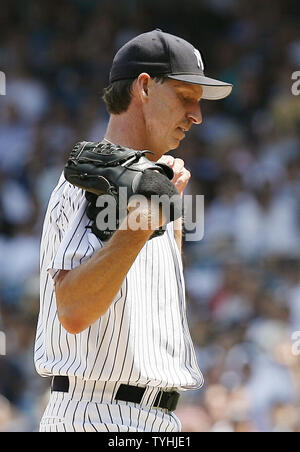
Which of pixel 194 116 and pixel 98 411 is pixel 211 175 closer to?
pixel 194 116

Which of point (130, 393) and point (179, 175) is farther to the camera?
point (179, 175)

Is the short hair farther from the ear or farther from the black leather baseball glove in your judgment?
the black leather baseball glove

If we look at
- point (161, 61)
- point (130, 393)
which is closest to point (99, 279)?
point (130, 393)

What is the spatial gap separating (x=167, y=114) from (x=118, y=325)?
20.7 inches

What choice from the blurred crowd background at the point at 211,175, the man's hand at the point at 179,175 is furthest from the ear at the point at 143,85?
the blurred crowd background at the point at 211,175

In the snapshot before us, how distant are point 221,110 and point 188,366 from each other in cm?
461

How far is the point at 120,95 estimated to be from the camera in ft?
6.63

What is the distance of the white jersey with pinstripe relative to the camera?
1760mm

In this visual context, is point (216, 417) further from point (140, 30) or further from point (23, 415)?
point (140, 30)

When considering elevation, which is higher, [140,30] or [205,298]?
[140,30]

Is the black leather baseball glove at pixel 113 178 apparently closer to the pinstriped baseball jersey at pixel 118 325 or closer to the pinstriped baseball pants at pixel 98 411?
the pinstriped baseball jersey at pixel 118 325
